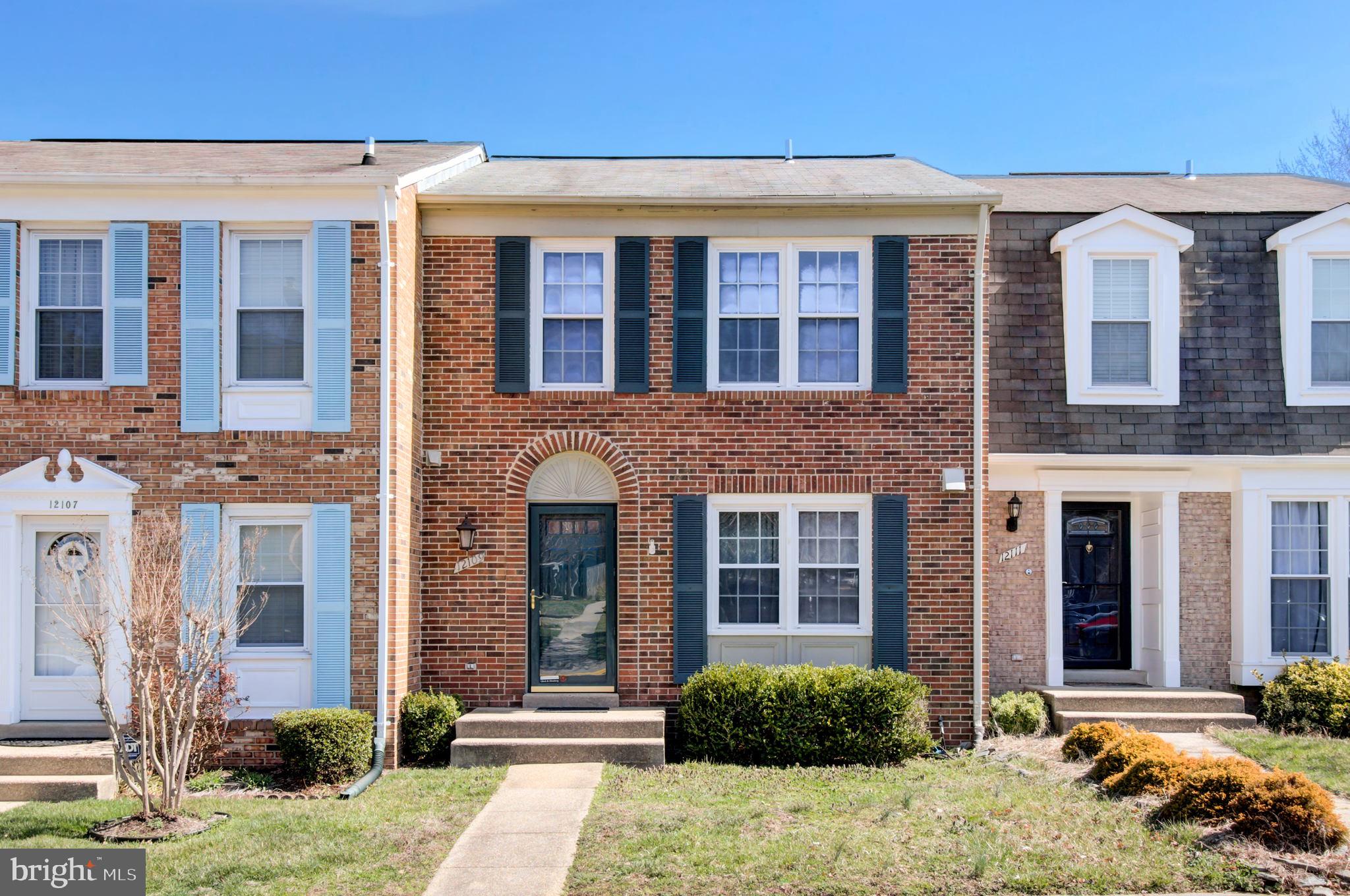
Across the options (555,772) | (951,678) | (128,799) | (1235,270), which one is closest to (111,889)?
(128,799)

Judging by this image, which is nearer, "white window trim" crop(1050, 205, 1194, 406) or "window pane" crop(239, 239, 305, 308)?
"window pane" crop(239, 239, 305, 308)

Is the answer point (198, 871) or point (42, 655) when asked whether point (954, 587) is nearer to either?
point (198, 871)

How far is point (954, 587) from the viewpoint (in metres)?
11.6

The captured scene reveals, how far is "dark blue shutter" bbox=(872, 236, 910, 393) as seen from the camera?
38.1 ft

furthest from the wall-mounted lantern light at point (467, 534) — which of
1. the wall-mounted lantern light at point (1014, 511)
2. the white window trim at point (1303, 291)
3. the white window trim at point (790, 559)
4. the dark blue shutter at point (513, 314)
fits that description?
the white window trim at point (1303, 291)

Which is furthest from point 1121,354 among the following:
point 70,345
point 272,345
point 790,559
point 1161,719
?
point 70,345

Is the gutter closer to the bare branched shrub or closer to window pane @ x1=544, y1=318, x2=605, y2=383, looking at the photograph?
the bare branched shrub

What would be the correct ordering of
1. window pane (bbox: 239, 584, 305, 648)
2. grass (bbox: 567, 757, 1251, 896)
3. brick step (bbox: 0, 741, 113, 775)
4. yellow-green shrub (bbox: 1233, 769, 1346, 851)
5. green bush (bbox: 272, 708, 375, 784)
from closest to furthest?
grass (bbox: 567, 757, 1251, 896)
yellow-green shrub (bbox: 1233, 769, 1346, 851)
brick step (bbox: 0, 741, 113, 775)
green bush (bbox: 272, 708, 375, 784)
window pane (bbox: 239, 584, 305, 648)

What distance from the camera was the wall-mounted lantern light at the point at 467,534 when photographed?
11414 millimetres

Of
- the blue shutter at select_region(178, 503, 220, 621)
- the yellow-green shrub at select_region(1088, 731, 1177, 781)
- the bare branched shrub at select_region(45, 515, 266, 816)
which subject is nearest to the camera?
the bare branched shrub at select_region(45, 515, 266, 816)

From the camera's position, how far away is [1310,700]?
11578 mm

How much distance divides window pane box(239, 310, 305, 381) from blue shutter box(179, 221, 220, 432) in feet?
0.84

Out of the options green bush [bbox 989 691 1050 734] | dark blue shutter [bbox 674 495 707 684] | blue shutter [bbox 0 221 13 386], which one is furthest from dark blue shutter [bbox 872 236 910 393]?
blue shutter [bbox 0 221 13 386]

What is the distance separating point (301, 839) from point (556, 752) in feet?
9.64
